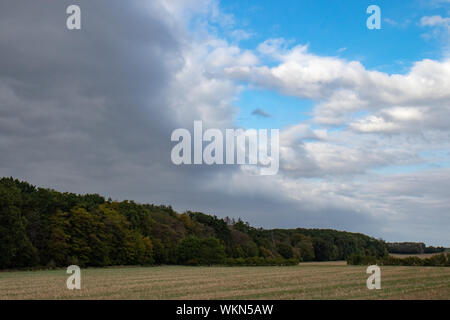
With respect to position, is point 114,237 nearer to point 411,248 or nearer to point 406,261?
point 406,261

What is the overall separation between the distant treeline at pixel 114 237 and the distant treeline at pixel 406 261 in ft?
14.5

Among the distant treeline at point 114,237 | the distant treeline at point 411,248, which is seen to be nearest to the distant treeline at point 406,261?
the distant treeline at point 114,237

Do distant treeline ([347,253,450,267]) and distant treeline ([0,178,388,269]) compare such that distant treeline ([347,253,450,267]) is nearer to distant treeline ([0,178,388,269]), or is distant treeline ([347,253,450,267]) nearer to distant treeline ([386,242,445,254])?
distant treeline ([0,178,388,269])

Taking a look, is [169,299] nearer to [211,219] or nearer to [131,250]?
[131,250]

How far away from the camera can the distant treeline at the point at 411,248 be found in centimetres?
12643

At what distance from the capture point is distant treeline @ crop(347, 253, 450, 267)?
76.6 m

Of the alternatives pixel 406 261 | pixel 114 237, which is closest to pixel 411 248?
pixel 406 261

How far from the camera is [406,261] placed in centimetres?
8256

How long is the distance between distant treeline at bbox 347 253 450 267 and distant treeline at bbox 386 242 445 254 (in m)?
44.1

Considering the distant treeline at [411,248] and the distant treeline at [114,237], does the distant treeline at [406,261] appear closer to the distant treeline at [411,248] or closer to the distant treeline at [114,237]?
the distant treeline at [114,237]

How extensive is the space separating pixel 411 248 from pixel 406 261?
54.9m

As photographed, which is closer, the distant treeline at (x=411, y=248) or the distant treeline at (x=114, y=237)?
the distant treeline at (x=114, y=237)

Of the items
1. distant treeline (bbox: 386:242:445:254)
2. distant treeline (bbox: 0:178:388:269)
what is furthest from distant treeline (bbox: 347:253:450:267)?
distant treeline (bbox: 386:242:445:254)
